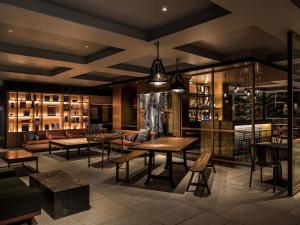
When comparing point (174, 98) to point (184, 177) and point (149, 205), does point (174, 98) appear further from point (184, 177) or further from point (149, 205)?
point (149, 205)

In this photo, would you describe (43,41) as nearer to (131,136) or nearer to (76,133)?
(131,136)

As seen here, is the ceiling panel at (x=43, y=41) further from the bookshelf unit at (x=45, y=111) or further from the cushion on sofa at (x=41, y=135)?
the bookshelf unit at (x=45, y=111)

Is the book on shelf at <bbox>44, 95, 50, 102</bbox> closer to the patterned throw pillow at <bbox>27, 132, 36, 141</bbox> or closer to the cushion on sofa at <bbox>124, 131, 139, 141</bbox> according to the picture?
the patterned throw pillow at <bbox>27, 132, 36, 141</bbox>

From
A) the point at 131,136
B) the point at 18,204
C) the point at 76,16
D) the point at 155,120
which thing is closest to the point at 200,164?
the point at 18,204

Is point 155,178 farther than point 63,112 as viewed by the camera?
No

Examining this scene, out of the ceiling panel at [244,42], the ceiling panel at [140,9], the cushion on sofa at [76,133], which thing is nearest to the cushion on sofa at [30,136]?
the cushion on sofa at [76,133]

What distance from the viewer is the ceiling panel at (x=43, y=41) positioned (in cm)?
448

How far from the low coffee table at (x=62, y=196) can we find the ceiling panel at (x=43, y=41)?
278 centimetres

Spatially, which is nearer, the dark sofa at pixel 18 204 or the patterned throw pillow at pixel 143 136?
the dark sofa at pixel 18 204

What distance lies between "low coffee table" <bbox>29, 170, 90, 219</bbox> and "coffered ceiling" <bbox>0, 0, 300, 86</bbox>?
7.81 feet

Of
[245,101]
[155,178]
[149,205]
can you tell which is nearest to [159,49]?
[155,178]

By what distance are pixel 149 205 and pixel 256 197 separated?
1.82 metres

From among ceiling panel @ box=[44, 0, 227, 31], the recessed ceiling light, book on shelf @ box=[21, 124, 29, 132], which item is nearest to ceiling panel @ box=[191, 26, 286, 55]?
ceiling panel @ box=[44, 0, 227, 31]

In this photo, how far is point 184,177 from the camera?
5.18m
